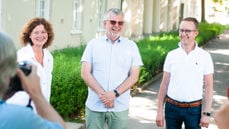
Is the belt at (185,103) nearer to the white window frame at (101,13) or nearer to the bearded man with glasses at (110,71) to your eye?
the bearded man with glasses at (110,71)

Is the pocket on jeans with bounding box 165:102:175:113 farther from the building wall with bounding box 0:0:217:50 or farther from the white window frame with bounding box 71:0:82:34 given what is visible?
the white window frame with bounding box 71:0:82:34

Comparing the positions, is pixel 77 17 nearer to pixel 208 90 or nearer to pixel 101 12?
pixel 101 12

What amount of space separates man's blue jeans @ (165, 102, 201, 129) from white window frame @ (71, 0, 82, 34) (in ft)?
51.6

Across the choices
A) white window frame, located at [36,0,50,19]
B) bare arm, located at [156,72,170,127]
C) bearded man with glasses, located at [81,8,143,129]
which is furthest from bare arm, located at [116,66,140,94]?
white window frame, located at [36,0,50,19]

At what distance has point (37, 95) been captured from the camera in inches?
105

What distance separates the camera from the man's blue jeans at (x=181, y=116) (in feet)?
18.4

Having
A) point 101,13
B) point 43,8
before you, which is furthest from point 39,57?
point 101,13

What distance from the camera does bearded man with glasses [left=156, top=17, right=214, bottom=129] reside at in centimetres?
559

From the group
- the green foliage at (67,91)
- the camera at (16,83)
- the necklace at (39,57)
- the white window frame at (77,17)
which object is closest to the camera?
the camera at (16,83)

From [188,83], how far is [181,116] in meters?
0.35

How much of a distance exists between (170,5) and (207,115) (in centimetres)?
3992

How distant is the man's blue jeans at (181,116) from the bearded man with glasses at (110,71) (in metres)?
0.47

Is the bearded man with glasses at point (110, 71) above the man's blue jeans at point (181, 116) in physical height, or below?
above

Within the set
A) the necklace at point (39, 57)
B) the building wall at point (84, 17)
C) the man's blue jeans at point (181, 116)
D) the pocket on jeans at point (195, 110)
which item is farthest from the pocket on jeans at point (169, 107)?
the building wall at point (84, 17)
